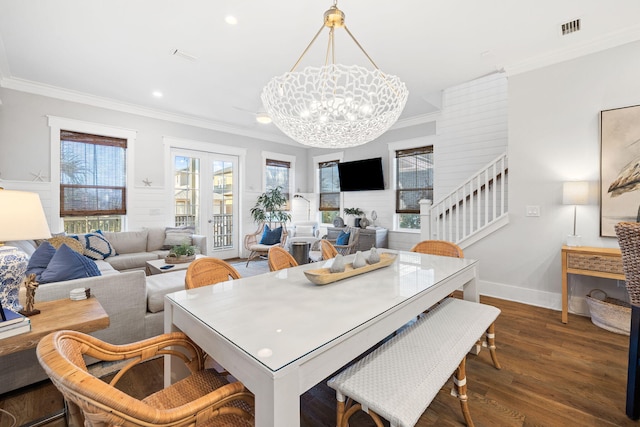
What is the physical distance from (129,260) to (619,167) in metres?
6.14

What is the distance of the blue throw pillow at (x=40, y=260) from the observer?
7.00 feet

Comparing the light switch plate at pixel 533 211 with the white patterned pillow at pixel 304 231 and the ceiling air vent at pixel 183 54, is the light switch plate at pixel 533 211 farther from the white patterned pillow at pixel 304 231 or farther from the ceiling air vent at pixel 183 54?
the ceiling air vent at pixel 183 54

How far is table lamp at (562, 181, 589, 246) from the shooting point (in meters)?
2.89

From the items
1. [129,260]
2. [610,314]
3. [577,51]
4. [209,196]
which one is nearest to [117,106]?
[209,196]

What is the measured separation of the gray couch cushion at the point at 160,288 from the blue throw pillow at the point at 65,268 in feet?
1.54

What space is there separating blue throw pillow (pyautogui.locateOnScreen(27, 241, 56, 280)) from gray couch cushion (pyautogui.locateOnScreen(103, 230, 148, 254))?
8.20 ft

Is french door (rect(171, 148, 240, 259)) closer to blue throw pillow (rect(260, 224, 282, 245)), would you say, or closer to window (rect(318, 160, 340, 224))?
blue throw pillow (rect(260, 224, 282, 245))

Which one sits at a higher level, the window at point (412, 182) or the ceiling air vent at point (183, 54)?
the ceiling air vent at point (183, 54)

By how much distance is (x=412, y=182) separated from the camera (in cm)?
585

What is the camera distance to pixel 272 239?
5902 millimetres

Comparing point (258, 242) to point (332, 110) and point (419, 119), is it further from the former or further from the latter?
point (332, 110)

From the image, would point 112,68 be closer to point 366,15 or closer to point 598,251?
point 366,15

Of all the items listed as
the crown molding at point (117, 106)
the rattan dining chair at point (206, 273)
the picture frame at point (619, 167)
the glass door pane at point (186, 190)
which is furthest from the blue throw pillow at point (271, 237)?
the picture frame at point (619, 167)

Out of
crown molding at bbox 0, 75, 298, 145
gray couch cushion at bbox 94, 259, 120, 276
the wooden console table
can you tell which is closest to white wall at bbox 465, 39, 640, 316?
the wooden console table
